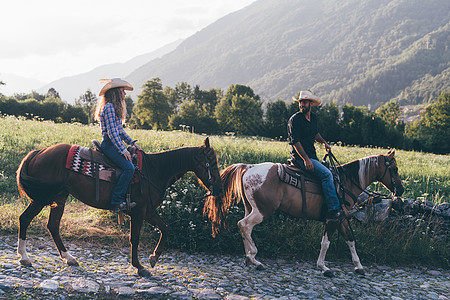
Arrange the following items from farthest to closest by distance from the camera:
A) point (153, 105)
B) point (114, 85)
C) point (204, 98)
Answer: point (204, 98) → point (153, 105) → point (114, 85)

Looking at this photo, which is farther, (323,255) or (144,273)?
(323,255)

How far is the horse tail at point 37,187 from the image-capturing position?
6102 millimetres

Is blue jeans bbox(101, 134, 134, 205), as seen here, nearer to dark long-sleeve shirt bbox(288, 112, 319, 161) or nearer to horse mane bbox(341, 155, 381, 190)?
dark long-sleeve shirt bbox(288, 112, 319, 161)

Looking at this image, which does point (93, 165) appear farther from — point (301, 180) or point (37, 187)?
point (301, 180)

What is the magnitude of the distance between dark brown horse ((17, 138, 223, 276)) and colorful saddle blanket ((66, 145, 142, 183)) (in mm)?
103

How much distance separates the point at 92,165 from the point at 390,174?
21.3 ft

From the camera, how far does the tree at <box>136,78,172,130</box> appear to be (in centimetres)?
6041

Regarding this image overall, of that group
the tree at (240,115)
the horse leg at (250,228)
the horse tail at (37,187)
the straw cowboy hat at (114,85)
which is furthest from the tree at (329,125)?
the horse tail at (37,187)

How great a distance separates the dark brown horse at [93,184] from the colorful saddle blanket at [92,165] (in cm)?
10

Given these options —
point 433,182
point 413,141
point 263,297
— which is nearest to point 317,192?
point 263,297

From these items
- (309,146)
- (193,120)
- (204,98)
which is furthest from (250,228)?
(204,98)

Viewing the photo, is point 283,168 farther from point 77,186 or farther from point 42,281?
point 42,281

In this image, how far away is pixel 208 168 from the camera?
21.8 ft

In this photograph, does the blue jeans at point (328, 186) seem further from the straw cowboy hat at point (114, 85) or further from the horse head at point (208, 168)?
the straw cowboy hat at point (114, 85)
